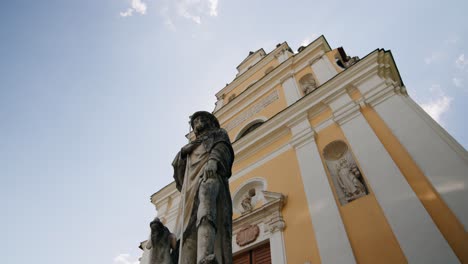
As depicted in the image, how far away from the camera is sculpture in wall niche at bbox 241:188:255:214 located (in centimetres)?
841

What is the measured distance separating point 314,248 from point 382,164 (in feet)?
7.73

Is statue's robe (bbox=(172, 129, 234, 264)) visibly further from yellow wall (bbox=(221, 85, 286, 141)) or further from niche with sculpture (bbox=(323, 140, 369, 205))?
yellow wall (bbox=(221, 85, 286, 141))

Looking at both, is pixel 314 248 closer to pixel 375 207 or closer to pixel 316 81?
pixel 375 207

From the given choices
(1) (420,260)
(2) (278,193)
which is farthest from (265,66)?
(1) (420,260)

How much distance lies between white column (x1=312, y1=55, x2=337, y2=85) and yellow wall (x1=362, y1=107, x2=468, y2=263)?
11.7ft

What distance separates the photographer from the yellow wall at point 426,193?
184 inches

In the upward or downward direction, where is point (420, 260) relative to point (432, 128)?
downward

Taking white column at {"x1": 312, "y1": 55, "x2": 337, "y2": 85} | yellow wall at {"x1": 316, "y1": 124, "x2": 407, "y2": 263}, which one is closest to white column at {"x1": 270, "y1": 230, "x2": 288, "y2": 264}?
yellow wall at {"x1": 316, "y1": 124, "x2": 407, "y2": 263}

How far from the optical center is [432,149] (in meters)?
5.88

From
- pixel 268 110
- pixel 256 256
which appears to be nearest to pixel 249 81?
pixel 268 110

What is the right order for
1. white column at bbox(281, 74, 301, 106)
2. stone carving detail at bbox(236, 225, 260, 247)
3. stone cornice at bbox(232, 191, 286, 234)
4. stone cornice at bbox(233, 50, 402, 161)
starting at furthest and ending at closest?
white column at bbox(281, 74, 301, 106), stone cornice at bbox(233, 50, 402, 161), stone carving detail at bbox(236, 225, 260, 247), stone cornice at bbox(232, 191, 286, 234)

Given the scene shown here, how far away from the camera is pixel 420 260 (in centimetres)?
470

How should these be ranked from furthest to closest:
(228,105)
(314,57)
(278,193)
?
(228,105), (314,57), (278,193)

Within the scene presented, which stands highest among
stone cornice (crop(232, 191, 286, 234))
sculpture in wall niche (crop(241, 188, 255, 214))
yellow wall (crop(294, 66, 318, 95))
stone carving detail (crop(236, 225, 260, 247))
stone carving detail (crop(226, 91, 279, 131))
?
yellow wall (crop(294, 66, 318, 95))
